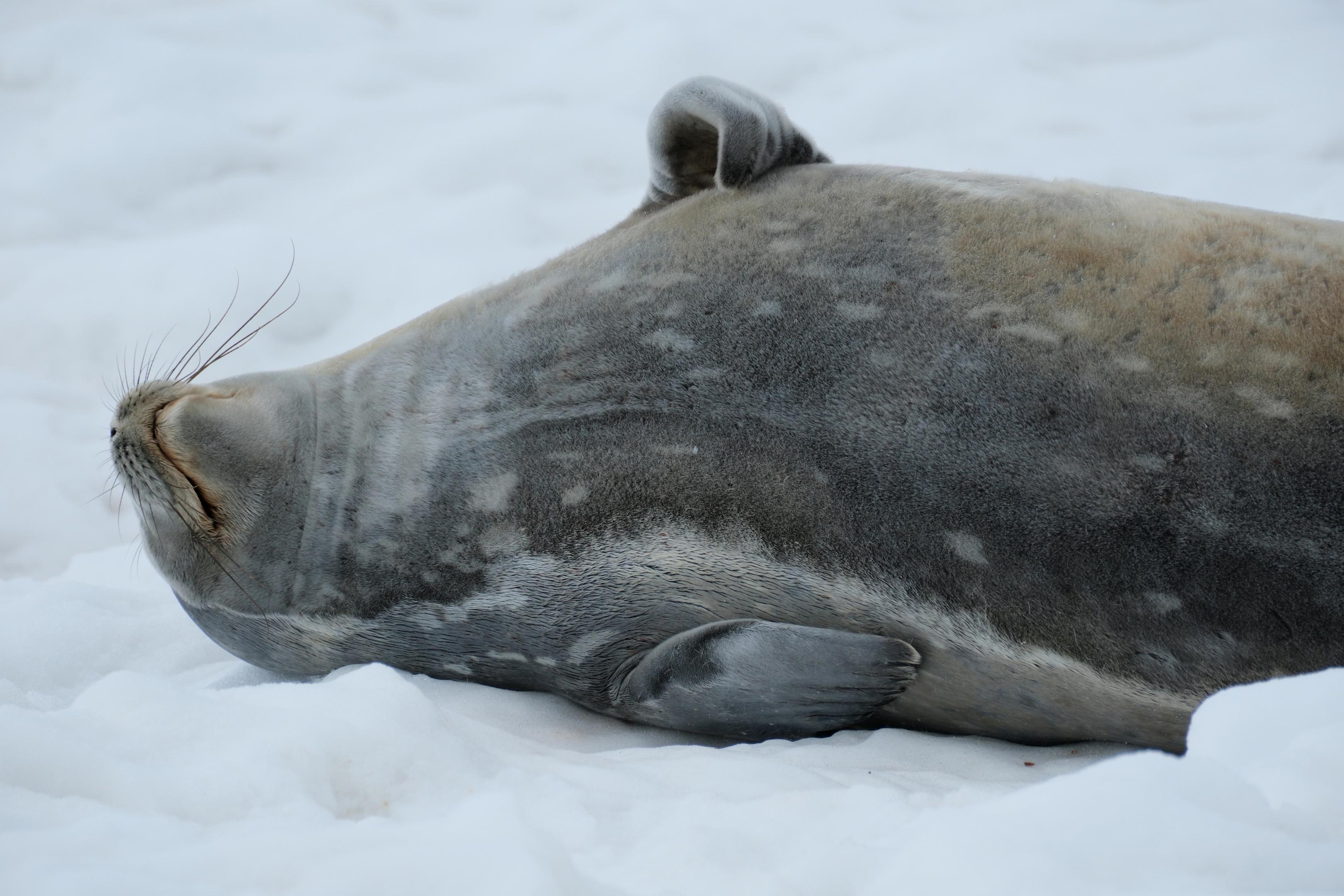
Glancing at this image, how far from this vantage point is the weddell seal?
172cm

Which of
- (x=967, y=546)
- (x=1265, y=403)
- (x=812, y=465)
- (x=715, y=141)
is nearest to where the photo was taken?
(x=1265, y=403)

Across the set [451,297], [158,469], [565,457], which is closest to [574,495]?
[565,457]

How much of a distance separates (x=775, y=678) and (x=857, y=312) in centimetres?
63

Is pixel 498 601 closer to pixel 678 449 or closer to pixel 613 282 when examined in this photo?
pixel 678 449

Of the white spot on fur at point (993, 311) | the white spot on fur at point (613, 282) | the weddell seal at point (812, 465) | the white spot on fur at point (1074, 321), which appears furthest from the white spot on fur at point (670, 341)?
the white spot on fur at point (1074, 321)

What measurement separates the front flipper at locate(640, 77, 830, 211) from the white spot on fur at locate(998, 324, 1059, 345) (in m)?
0.67

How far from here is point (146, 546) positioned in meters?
2.38

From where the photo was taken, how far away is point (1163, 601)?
5.62 feet

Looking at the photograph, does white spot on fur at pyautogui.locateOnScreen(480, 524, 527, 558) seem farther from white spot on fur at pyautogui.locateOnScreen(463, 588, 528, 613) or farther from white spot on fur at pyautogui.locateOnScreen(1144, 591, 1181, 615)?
white spot on fur at pyautogui.locateOnScreen(1144, 591, 1181, 615)

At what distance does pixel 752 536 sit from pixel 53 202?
3764mm

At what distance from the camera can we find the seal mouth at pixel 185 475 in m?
2.22

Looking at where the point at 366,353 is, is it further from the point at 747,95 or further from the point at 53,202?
the point at 53,202

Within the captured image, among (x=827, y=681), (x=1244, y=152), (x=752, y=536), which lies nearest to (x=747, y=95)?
(x=752, y=536)

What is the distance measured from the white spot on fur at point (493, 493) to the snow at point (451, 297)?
1.16 feet
